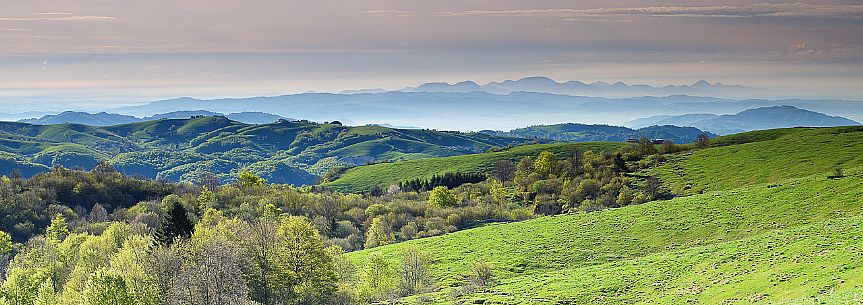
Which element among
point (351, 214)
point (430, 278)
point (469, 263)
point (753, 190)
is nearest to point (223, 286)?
point (430, 278)

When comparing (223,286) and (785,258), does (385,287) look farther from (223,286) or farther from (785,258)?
(785,258)

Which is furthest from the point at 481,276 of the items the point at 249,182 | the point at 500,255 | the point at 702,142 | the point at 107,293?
the point at 702,142

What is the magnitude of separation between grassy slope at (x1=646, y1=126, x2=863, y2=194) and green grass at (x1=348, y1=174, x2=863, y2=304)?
34628 mm

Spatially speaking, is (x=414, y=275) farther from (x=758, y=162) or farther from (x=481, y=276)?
(x=758, y=162)

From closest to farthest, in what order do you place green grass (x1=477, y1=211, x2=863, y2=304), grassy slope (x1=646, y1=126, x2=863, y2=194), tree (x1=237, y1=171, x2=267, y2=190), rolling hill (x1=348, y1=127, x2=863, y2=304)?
green grass (x1=477, y1=211, x2=863, y2=304)
rolling hill (x1=348, y1=127, x2=863, y2=304)
grassy slope (x1=646, y1=126, x2=863, y2=194)
tree (x1=237, y1=171, x2=267, y2=190)

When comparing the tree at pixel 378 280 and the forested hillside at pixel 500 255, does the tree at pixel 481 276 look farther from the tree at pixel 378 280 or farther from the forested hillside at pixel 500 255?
the tree at pixel 378 280

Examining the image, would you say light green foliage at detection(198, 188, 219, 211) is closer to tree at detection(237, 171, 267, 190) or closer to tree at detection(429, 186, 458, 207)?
tree at detection(237, 171, 267, 190)

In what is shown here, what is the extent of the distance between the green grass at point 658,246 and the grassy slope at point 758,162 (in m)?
34.6

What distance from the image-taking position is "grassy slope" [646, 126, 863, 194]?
113m

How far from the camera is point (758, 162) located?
125188mm

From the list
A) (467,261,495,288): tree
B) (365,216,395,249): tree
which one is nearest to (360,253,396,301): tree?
(467,261,495,288): tree

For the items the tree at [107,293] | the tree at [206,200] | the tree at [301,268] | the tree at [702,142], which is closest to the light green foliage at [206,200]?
the tree at [206,200]

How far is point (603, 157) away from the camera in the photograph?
161375mm

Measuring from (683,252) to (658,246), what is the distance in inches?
307
